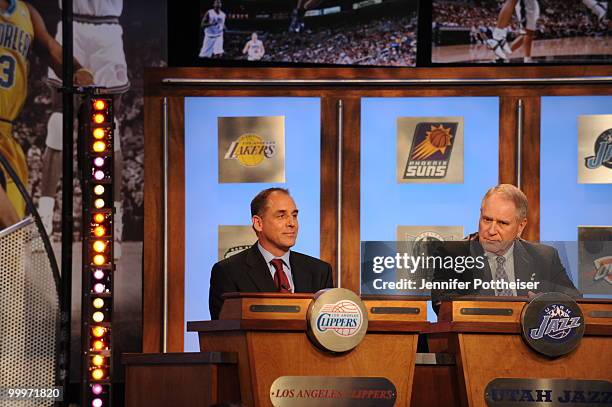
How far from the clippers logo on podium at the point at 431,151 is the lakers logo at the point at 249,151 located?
0.72m

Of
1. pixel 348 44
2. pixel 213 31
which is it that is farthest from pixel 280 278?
pixel 213 31

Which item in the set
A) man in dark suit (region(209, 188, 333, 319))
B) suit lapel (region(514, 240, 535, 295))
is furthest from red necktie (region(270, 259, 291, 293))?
suit lapel (region(514, 240, 535, 295))

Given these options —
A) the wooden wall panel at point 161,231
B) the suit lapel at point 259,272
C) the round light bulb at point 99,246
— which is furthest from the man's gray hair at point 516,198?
the wooden wall panel at point 161,231

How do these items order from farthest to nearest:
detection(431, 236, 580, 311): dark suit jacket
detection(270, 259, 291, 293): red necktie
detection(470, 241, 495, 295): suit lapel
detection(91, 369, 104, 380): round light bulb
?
detection(91, 369, 104, 380): round light bulb, detection(270, 259, 291, 293): red necktie, detection(470, 241, 495, 295): suit lapel, detection(431, 236, 580, 311): dark suit jacket

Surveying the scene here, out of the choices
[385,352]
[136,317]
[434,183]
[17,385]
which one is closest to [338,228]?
[434,183]

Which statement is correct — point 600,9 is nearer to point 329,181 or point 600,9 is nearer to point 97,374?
A: point 329,181

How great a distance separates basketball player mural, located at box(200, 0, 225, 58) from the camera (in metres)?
6.61

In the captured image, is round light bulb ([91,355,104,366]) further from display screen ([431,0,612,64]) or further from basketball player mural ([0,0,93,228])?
display screen ([431,0,612,64])

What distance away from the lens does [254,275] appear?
4484 mm

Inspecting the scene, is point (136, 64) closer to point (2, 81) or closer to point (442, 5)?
point (2, 81)

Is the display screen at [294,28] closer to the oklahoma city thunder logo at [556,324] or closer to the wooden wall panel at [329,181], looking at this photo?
the wooden wall panel at [329,181]

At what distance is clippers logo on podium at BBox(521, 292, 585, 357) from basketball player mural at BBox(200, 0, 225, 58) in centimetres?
355

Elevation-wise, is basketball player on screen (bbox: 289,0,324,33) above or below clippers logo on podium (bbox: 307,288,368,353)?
above

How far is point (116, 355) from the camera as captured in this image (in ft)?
22.2
